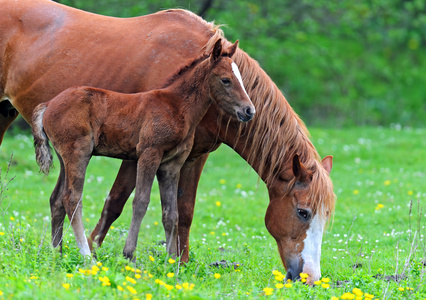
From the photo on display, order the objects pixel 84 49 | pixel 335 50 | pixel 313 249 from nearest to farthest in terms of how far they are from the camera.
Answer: pixel 313 249, pixel 84 49, pixel 335 50

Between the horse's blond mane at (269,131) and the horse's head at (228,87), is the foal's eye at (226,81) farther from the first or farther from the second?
the horse's blond mane at (269,131)

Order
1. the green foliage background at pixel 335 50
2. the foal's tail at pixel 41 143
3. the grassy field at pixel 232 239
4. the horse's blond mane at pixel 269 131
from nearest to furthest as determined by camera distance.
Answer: the grassy field at pixel 232 239
the foal's tail at pixel 41 143
the horse's blond mane at pixel 269 131
the green foliage background at pixel 335 50

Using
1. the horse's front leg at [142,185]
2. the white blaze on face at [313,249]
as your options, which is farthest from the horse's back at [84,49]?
the white blaze on face at [313,249]

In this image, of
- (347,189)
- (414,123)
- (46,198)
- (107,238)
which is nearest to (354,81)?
(414,123)

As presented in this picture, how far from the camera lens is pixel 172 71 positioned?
5.27m

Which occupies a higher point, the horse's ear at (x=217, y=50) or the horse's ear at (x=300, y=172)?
the horse's ear at (x=217, y=50)

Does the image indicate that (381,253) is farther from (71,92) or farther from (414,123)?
(414,123)

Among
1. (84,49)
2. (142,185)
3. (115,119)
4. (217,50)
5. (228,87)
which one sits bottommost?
(142,185)

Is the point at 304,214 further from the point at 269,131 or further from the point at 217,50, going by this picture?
the point at 217,50

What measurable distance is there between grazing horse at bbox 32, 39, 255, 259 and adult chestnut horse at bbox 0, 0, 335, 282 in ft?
1.53

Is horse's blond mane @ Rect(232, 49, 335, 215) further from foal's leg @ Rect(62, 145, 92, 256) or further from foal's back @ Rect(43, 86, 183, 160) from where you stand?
foal's leg @ Rect(62, 145, 92, 256)

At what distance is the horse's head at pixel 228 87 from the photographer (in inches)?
185

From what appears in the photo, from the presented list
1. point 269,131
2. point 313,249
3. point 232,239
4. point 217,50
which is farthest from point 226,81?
point 232,239

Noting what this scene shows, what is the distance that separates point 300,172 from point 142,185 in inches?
54.0
